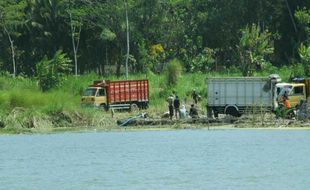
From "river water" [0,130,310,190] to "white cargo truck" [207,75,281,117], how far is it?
14.2 ft

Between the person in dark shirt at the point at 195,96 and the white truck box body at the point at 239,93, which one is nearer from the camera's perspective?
the white truck box body at the point at 239,93

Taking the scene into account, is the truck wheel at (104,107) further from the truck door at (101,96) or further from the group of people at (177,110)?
the group of people at (177,110)

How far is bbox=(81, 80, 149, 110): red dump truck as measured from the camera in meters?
56.7

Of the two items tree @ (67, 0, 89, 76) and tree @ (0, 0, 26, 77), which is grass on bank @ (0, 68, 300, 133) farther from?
tree @ (67, 0, 89, 76)

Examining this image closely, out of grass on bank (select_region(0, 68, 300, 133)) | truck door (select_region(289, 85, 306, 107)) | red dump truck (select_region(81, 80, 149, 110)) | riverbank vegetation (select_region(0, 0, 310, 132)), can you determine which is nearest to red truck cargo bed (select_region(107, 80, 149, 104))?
red dump truck (select_region(81, 80, 149, 110))

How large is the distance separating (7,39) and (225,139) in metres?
44.3

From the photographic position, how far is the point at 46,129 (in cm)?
4919

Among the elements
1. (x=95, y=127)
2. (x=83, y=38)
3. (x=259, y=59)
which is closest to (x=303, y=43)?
(x=259, y=59)

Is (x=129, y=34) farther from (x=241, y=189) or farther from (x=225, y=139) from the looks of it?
(x=241, y=189)

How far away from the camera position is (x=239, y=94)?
51562mm

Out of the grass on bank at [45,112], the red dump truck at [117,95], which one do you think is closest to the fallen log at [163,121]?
the grass on bank at [45,112]

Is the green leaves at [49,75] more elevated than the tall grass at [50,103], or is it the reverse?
the green leaves at [49,75]

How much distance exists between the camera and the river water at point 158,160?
3095 centimetres

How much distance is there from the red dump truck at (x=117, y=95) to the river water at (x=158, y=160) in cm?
866
